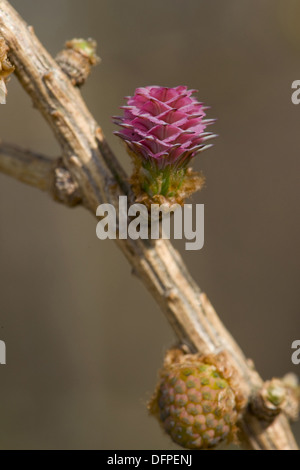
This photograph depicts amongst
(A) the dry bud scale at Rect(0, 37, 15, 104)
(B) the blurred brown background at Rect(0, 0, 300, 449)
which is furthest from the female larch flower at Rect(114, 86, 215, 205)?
(B) the blurred brown background at Rect(0, 0, 300, 449)

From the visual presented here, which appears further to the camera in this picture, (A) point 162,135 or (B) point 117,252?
(B) point 117,252

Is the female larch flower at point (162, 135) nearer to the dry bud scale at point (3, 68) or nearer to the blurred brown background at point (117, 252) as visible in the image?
the dry bud scale at point (3, 68)

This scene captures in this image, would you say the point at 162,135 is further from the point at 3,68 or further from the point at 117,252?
the point at 117,252

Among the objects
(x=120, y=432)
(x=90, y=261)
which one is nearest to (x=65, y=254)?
(x=90, y=261)

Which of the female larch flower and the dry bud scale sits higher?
the dry bud scale

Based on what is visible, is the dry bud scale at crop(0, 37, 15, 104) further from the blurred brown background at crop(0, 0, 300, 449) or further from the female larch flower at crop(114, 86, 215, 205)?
the blurred brown background at crop(0, 0, 300, 449)

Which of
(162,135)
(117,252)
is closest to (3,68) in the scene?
(162,135)

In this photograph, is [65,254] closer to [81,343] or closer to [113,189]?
[81,343]
